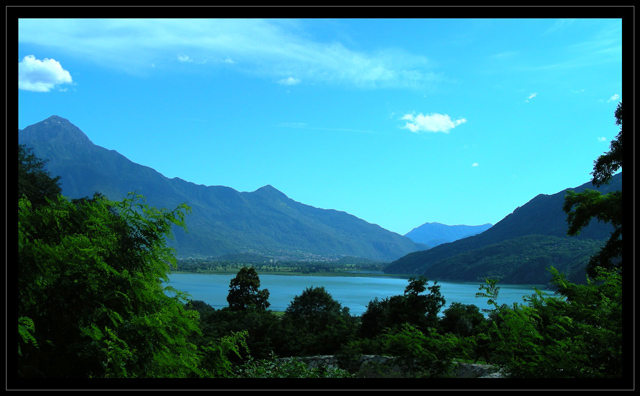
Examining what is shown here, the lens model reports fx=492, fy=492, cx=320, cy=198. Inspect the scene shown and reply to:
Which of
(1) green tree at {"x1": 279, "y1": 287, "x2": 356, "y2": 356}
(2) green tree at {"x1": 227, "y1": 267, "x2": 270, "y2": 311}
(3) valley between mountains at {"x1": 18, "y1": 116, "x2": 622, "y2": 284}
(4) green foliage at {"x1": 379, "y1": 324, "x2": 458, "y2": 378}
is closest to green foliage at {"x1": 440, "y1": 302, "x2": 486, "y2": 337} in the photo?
(3) valley between mountains at {"x1": 18, "y1": 116, "x2": 622, "y2": 284}

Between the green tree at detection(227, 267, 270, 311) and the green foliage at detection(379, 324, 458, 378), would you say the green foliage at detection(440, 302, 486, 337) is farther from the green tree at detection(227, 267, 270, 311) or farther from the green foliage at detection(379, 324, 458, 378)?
the green tree at detection(227, 267, 270, 311)

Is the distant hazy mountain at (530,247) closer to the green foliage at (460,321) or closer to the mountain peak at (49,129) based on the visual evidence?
the green foliage at (460,321)

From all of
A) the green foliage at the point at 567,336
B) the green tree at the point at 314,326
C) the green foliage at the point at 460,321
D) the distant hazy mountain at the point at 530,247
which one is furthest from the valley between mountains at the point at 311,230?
the green tree at the point at 314,326

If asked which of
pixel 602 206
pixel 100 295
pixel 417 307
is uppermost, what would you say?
pixel 602 206

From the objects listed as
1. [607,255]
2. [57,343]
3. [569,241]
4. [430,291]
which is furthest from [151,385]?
[569,241]

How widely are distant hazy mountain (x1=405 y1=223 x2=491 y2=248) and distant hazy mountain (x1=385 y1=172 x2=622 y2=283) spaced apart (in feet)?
105

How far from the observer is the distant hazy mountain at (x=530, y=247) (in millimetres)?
20688

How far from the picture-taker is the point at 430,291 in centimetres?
1071

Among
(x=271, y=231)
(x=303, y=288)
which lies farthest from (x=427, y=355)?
(x=271, y=231)

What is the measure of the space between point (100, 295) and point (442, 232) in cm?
8187

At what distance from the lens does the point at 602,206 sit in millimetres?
6504

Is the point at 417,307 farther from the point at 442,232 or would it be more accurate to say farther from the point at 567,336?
the point at 442,232

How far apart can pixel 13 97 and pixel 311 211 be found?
123 meters

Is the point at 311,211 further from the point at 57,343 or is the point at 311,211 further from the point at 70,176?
the point at 57,343
